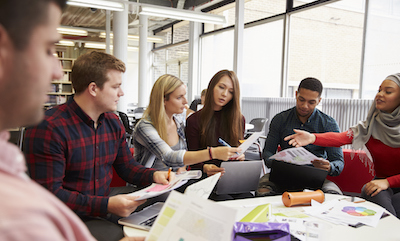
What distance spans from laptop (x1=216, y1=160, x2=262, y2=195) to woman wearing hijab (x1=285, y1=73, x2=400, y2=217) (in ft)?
1.24

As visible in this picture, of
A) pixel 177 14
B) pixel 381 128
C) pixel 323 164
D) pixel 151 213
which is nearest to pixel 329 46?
pixel 177 14

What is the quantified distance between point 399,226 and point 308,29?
17.2 ft

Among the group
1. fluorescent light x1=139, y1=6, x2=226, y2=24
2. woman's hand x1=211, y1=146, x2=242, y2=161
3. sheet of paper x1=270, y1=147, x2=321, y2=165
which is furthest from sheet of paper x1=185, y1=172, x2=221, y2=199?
fluorescent light x1=139, y1=6, x2=226, y2=24

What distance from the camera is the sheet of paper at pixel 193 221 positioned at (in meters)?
0.88

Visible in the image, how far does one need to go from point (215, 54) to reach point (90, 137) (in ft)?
24.2

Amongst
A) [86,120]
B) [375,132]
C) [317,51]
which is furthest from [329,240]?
[317,51]

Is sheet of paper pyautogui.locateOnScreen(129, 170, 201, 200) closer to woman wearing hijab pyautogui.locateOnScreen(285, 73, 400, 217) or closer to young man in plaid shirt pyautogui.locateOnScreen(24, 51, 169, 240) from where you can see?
young man in plaid shirt pyautogui.locateOnScreen(24, 51, 169, 240)

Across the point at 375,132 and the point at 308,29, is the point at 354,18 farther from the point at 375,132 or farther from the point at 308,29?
the point at 375,132

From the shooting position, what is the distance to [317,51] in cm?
587

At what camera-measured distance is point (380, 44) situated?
4.58 metres

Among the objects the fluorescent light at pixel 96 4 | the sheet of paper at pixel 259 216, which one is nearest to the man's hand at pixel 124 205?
the sheet of paper at pixel 259 216

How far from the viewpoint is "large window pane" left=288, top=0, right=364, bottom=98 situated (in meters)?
5.14

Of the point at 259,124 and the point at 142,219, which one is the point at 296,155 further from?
the point at 259,124

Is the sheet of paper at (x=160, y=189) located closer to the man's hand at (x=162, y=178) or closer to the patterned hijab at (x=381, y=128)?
the man's hand at (x=162, y=178)
